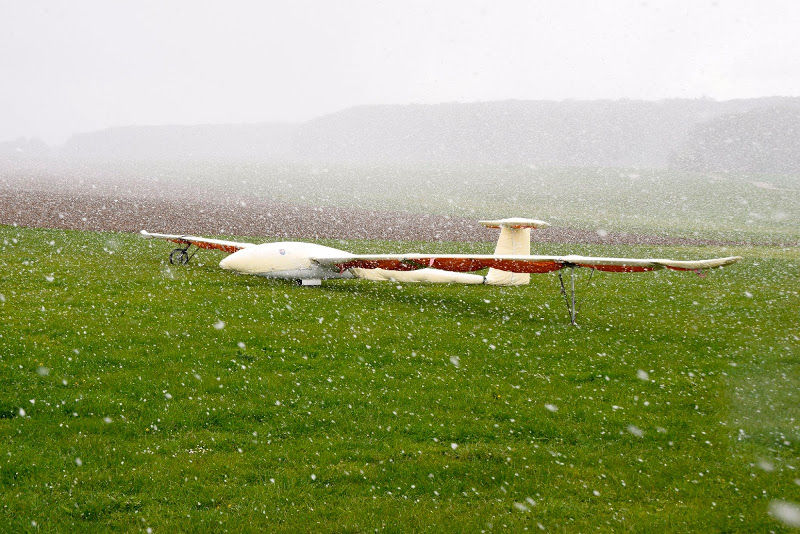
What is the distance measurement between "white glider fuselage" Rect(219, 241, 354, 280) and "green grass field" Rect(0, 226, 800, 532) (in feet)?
7.30

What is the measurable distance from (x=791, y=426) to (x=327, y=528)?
7696 mm

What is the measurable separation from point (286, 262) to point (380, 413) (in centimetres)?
1060

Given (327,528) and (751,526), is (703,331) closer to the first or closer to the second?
(751,526)

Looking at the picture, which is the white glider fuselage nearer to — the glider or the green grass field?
the glider

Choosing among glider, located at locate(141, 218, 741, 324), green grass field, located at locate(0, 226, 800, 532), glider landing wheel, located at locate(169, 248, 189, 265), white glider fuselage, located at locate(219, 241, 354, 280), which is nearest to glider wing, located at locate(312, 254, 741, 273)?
glider, located at locate(141, 218, 741, 324)

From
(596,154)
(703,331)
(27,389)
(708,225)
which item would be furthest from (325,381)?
(596,154)

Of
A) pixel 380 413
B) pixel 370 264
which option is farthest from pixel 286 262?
pixel 380 413

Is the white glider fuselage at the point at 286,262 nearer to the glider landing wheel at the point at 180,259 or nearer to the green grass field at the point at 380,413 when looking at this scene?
the green grass field at the point at 380,413

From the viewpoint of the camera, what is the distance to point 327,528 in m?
6.20

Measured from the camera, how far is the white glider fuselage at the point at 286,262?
18609 millimetres

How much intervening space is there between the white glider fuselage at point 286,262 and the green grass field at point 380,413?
2.22 meters

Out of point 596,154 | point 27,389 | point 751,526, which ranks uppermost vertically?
point 596,154

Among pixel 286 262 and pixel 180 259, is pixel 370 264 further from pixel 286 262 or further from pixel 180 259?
pixel 180 259

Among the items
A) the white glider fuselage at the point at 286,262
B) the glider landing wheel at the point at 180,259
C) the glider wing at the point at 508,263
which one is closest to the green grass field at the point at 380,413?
the glider wing at the point at 508,263
